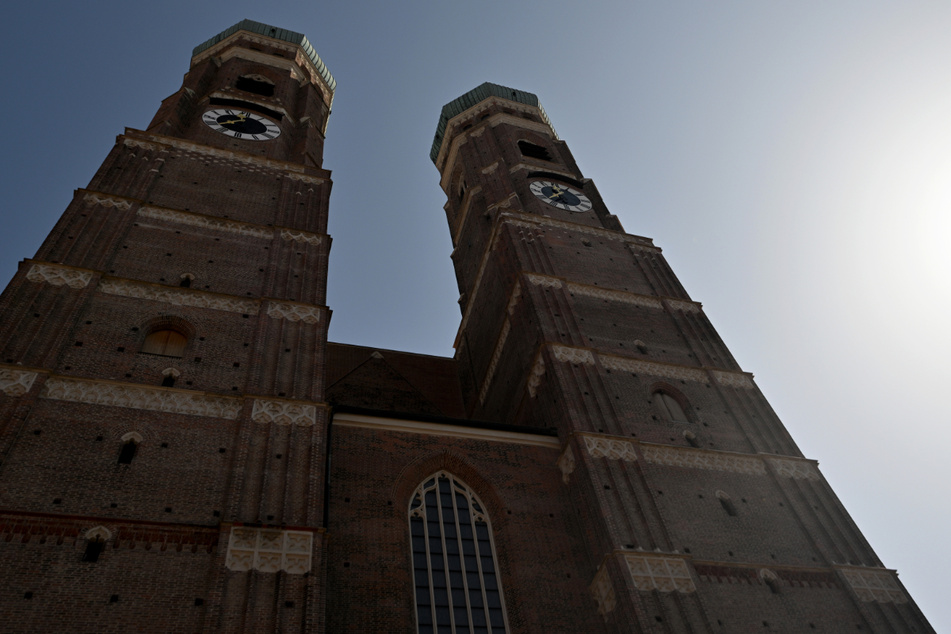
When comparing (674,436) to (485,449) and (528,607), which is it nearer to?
(485,449)

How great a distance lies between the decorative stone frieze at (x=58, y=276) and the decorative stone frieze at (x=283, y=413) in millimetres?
5534

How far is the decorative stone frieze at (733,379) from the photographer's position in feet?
74.9

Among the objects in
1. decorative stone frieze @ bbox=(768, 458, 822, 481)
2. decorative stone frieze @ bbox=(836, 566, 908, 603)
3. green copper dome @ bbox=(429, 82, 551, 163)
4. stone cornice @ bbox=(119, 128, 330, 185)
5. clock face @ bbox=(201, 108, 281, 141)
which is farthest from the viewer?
green copper dome @ bbox=(429, 82, 551, 163)

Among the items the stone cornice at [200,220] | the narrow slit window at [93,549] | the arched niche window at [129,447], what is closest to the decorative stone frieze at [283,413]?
the arched niche window at [129,447]

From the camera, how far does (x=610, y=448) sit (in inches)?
734

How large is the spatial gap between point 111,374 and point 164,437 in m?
2.21

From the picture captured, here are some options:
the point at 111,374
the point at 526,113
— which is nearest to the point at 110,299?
the point at 111,374

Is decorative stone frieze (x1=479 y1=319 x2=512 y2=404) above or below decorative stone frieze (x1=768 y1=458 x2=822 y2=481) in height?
above

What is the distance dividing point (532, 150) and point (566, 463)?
21306 millimetres

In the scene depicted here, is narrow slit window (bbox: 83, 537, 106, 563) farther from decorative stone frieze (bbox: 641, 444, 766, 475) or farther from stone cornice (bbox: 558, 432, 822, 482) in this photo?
decorative stone frieze (bbox: 641, 444, 766, 475)

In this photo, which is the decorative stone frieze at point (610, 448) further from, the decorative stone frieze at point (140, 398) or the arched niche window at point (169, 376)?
the arched niche window at point (169, 376)

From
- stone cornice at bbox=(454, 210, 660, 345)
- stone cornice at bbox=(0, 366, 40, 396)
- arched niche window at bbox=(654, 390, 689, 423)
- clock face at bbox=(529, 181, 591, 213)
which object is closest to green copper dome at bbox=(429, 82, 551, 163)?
clock face at bbox=(529, 181, 591, 213)

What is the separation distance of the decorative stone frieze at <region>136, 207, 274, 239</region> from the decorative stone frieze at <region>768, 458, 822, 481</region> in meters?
15.2

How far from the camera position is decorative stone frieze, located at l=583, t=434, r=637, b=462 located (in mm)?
18453
